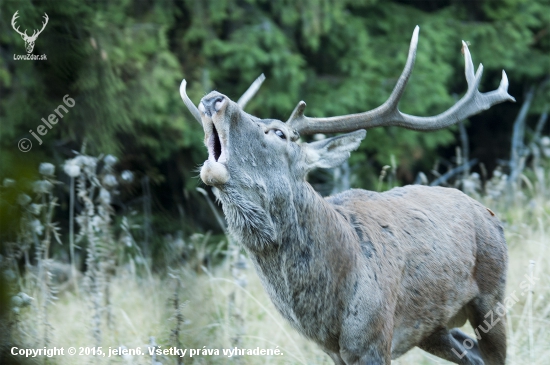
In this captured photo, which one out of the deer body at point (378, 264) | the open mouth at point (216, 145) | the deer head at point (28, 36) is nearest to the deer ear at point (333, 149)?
the deer body at point (378, 264)

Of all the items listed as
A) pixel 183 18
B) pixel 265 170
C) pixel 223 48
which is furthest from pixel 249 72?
pixel 265 170

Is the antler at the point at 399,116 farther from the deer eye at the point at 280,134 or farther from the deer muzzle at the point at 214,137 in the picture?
the deer muzzle at the point at 214,137

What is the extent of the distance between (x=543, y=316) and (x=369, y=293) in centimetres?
201

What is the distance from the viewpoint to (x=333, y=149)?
11.0 ft

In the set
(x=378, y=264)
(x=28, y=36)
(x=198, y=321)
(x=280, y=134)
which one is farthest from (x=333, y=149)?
(x=28, y=36)

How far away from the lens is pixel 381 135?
8.59 metres

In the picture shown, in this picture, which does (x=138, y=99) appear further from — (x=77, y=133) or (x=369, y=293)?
(x=369, y=293)

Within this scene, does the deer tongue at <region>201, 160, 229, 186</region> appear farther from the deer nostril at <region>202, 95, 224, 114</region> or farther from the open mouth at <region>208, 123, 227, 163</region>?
the deer nostril at <region>202, 95, 224, 114</region>

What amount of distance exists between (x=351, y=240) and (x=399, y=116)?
2.25 feet

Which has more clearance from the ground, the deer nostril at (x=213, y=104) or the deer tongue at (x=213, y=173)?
the deer nostril at (x=213, y=104)

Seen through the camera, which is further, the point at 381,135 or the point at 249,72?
the point at 381,135

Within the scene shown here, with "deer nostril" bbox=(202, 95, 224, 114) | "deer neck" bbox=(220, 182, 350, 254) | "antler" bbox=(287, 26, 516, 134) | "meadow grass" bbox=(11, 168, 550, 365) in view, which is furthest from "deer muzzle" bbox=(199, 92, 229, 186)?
"meadow grass" bbox=(11, 168, 550, 365)

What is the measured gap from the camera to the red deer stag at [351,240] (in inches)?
117

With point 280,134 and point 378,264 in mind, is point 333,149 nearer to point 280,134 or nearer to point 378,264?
point 280,134
